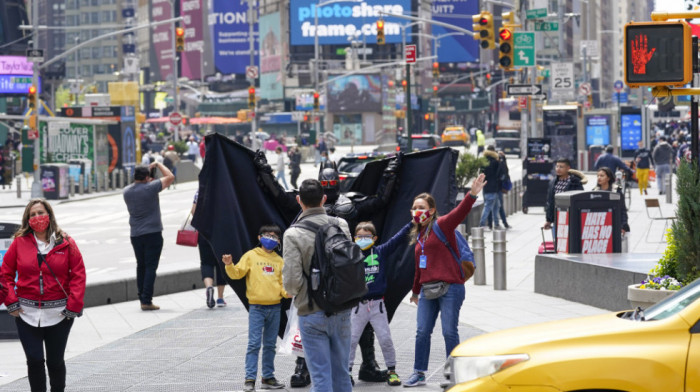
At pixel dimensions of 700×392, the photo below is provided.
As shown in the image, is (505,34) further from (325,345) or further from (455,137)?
(455,137)

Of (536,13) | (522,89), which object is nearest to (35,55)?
(536,13)

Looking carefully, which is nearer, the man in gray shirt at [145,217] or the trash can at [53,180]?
the man in gray shirt at [145,217]

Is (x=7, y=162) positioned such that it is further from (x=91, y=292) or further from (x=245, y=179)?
(x=245, y=179)

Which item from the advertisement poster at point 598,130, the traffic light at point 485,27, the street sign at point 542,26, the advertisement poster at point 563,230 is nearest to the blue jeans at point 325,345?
the advertisement poster at point 563,230

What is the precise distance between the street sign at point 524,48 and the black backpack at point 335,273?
24.5 m

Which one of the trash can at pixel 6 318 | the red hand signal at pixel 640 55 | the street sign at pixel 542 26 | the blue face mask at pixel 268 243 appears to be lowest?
the trash can at pixel 6 318

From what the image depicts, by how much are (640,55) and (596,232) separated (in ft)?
19.2

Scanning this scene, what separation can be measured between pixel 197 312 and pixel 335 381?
23.8 ft

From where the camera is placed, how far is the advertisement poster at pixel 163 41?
16900cm

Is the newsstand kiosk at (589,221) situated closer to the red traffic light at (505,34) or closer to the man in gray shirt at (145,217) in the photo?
the man in gray shirt at (145,217)

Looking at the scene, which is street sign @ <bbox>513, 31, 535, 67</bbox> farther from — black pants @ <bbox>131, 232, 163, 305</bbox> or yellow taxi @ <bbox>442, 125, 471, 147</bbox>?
yellow taxi @ <bbox>442, 125, 471, 147</bbox>

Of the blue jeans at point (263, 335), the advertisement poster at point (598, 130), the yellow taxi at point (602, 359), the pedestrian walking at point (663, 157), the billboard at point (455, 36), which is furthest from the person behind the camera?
the billboard at point (455, 36)

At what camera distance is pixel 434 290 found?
32.3 ft

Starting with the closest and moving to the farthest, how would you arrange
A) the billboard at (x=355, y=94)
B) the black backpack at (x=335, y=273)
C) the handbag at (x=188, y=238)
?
the black backpack at (x=335, y=273), the handbag at (x=188, y=238), the billboard at (x=355, y=94)
